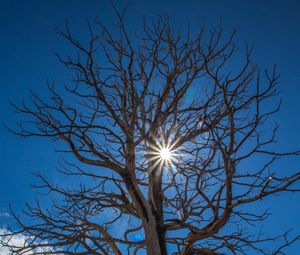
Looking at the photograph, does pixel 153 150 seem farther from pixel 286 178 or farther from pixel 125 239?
pixel 286 178

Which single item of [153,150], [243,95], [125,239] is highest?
[243,95]

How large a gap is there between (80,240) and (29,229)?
75cm

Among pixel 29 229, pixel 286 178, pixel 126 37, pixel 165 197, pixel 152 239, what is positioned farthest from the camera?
pixel 165 197

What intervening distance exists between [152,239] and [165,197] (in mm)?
1100

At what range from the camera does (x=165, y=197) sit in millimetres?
4656

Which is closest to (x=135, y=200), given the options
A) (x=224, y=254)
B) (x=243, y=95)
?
(x=224, y=254)

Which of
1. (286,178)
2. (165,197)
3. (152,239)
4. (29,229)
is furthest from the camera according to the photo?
(165,197)

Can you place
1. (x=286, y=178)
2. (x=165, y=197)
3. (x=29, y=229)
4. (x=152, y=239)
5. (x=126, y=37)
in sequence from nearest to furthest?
(x=286, y=178), (x=152, y=239), (x=29, y=229), (x=126, y=37), (x=165, y=197)

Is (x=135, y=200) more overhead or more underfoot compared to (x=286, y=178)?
more overhead

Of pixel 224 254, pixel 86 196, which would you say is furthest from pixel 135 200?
pixel 224 254

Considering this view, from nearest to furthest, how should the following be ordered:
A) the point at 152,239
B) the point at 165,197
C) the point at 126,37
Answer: the point at 152,239 < the point at 126,37 < the point at 165,197

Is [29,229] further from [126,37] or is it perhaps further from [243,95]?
[243,95]

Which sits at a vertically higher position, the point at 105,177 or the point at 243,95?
the point at 243,95

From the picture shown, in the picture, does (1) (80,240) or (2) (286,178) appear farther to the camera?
(1) (80,240)
